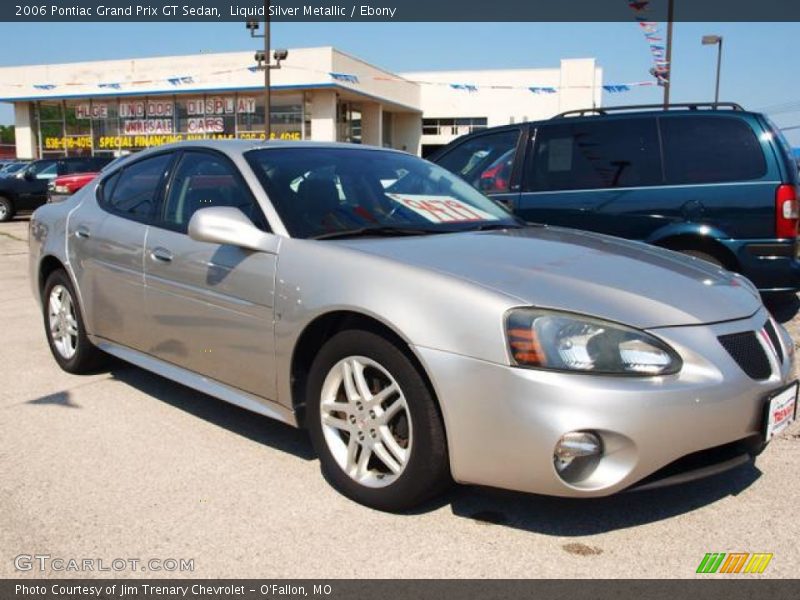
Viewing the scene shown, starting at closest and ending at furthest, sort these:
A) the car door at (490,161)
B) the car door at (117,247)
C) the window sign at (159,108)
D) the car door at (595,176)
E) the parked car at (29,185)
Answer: the car door at (117,247) → the car door at (595,176) → the car door at (490,161) → the parked car at (29,185) → the window sign at (159,108)

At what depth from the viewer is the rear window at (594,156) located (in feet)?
19.6

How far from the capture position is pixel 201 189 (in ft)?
13.0

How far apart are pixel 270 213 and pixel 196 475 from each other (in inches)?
48.2

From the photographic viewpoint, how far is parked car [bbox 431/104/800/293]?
557 cm

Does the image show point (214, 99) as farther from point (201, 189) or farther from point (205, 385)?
point (205, 385)

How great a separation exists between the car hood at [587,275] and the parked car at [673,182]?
233 centimetres

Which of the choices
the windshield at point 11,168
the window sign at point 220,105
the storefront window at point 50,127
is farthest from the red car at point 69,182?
the storefront window at point 50,127

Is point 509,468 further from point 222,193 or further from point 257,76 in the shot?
point 257,76

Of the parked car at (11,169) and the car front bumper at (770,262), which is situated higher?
the parked car at (11,169)

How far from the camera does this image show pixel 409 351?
9.16ft

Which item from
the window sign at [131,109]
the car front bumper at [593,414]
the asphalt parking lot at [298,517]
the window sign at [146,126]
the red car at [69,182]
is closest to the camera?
the car front bumper at [593,414]

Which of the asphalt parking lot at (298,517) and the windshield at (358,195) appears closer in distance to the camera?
the asphalt parking lot at (298,517)

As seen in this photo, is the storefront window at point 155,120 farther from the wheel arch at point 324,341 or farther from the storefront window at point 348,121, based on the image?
the wheel arch at point 324,341

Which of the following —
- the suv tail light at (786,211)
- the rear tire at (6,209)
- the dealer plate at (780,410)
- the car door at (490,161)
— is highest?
the car door at (490,161)
